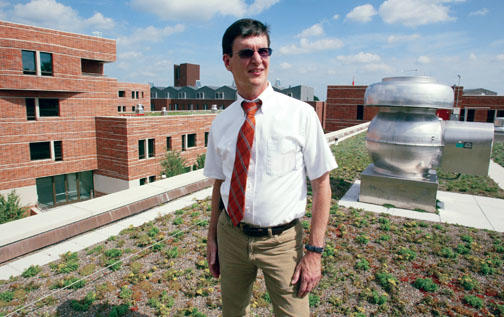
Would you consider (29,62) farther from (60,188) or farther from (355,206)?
(355,206)

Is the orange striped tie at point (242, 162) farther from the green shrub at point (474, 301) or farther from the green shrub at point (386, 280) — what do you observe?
the green shrub at point (474, 301)

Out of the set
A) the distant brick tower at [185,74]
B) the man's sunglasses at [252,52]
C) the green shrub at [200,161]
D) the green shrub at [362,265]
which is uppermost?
the distant brick tower at [185,74]

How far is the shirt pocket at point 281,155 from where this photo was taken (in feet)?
6.65

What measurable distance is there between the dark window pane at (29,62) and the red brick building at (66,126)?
65 millimetres

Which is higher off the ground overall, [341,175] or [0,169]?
[341,175]

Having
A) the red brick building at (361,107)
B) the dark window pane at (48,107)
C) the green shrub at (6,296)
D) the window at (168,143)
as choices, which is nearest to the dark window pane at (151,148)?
the window at (168,143)

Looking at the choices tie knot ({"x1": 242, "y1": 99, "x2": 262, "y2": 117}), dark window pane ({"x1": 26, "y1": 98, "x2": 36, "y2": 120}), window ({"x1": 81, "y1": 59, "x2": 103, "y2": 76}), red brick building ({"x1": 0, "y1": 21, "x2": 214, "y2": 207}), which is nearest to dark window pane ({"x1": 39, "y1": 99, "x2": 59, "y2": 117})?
red brick building ({"x1": 0, "y1": 21, "x2": 214, "y2": 207})

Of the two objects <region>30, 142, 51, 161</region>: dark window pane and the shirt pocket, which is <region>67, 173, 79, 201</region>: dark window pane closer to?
<region>30, 142, 51, 161</region>: dark window pane

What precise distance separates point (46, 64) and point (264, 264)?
97.0ft

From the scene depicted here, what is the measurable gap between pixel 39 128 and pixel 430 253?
28.6m

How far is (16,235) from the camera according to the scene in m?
4.38

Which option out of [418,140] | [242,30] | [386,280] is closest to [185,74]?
[418,140]

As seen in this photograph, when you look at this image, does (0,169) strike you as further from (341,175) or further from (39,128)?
(341,175)

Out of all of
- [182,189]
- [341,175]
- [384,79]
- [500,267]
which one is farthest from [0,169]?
[500,267]
